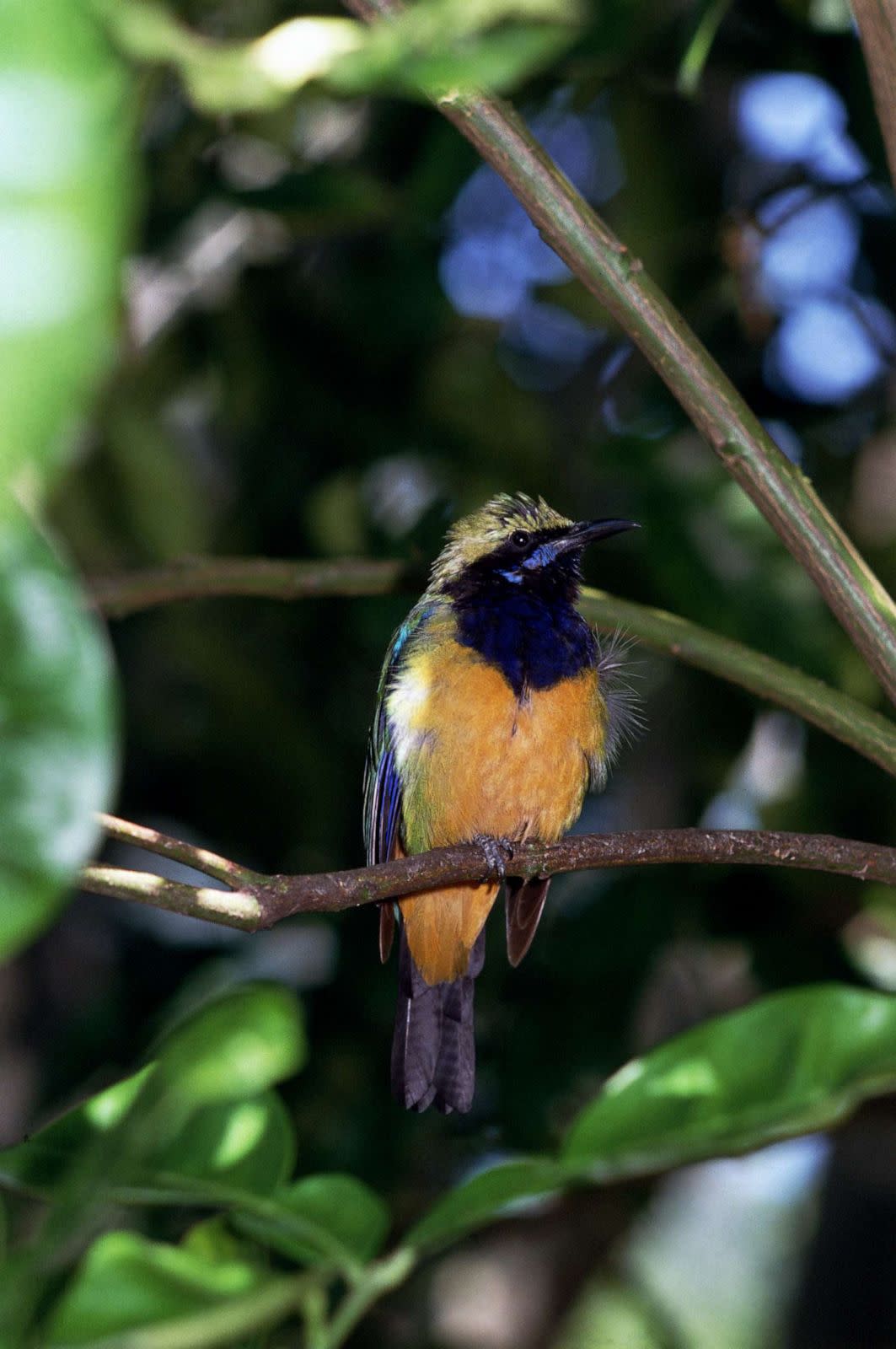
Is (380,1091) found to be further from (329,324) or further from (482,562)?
(329,324)

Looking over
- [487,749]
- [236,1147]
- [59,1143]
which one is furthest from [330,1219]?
[487,749]

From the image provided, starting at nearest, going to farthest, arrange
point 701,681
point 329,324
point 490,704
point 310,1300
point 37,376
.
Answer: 1. point 37,376
2. point 310,1300
3. point 490,704
4. point 701,681
5. point 329,324

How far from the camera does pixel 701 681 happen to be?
5.31 m

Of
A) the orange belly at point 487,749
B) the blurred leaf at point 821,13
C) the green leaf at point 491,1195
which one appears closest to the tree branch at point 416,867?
Answer: the green leaf at point 491,1195

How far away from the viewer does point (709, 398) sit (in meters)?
2.11

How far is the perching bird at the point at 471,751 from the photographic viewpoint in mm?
4207

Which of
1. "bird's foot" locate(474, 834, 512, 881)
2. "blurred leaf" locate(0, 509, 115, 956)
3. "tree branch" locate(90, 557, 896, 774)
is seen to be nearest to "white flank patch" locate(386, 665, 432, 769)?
"bird's foot" locate(474, 834, 512, 881)

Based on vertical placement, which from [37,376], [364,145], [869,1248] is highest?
[37,376]

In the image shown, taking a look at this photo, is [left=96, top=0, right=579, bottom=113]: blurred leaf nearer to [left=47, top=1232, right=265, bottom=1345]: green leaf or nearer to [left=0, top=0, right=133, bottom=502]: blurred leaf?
[left=0, top=0, right=133, bottom=502]: blurred leaf

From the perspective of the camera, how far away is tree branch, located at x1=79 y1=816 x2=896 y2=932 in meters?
1.70

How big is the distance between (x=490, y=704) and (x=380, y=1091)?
1.58 metres

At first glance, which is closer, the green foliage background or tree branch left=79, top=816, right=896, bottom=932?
tree branch left=79, top=816, right=896, bottom=932

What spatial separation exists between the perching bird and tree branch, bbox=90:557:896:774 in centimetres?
85

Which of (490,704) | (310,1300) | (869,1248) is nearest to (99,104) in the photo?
(310,1300)
